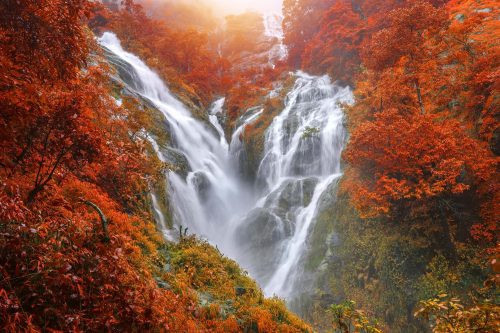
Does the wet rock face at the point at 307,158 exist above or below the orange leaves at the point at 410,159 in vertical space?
above

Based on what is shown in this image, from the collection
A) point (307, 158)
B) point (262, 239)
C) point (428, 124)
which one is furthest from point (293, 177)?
point (428, 124)

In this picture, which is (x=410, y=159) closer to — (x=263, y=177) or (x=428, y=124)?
(x=428, y=124)

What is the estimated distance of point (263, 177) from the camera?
882 inches

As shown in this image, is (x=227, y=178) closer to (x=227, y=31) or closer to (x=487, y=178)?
(x=487, y=178)

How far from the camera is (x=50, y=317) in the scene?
10.3ft

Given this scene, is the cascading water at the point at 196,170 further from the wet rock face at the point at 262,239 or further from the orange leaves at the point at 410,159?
the orange leaves at the point at 410,159

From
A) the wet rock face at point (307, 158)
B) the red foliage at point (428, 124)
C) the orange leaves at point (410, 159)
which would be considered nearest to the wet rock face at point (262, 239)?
the wet rock face at point (307, 158)

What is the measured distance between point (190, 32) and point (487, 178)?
36796 mm

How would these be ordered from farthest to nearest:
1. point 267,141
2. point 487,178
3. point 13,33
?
point 267,141, point 487,178, point 13,33

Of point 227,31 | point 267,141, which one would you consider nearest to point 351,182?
point 267,141

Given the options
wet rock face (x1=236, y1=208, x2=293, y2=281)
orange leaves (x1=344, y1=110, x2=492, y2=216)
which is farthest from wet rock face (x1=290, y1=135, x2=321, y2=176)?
orange leaves (x1=344, y1=110, x2=492, y2=216)

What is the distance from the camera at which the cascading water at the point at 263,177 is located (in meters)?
16.5

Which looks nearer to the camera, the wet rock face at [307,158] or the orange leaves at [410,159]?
the orange leaves at [410,159]

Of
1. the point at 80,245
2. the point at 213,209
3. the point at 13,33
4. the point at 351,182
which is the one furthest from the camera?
the point at 213,209
